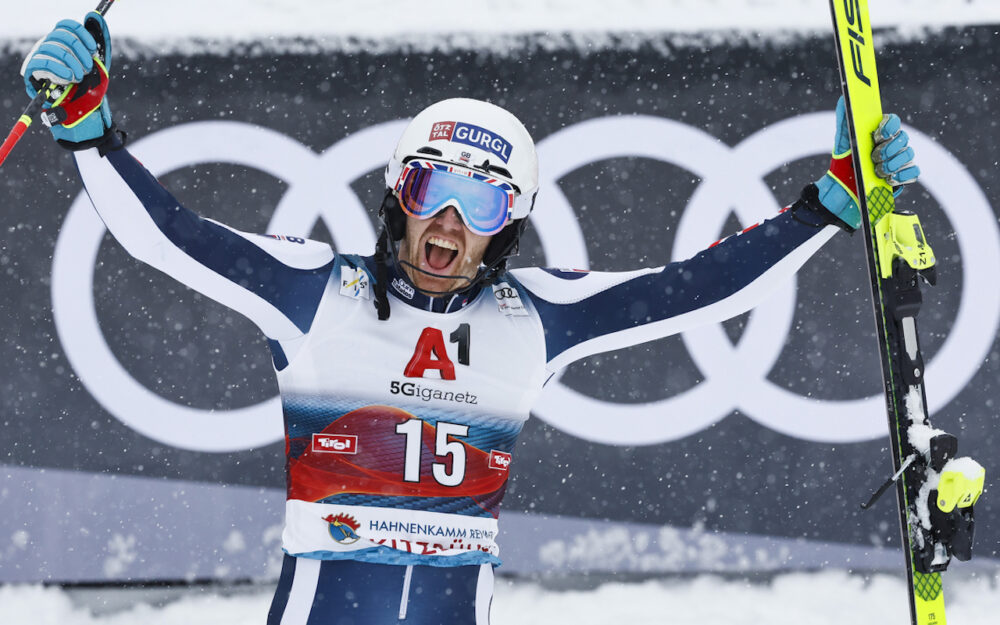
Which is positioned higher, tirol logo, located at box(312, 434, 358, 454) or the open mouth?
the open mouth

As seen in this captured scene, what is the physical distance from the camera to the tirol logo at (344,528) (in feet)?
7.98

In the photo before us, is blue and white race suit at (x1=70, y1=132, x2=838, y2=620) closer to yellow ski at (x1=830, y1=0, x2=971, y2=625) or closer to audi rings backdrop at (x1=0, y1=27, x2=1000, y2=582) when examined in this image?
yellow ski at (x1=830, y1=0, x2=971, y2=625)

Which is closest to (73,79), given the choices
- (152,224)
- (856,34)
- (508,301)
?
(152,224)

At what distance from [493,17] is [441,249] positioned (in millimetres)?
2609

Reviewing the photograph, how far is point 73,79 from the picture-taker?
2121 millimetres

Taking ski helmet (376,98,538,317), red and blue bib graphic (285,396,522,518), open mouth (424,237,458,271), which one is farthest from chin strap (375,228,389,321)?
red and blue bib graphic (285,396,522,518)

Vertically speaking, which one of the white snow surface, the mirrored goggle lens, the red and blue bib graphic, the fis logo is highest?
the white snow surface

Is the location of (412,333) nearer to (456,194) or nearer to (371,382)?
(371,382)

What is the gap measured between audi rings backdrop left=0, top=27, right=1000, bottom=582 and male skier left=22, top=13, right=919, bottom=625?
2.20 metres

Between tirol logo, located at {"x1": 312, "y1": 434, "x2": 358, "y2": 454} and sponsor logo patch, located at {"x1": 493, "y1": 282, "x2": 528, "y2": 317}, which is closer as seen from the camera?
tirol logo, located at {"x1": 312, "y1": 434, "x2": 358, "y2": 454}

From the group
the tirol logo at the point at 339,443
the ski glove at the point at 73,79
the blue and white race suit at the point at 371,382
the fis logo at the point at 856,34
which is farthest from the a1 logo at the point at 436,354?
the fis logo at the point at 856,34

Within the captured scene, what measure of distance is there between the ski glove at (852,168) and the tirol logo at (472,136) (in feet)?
2.97

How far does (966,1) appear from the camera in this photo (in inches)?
189

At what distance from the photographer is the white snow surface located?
479 centimetres
